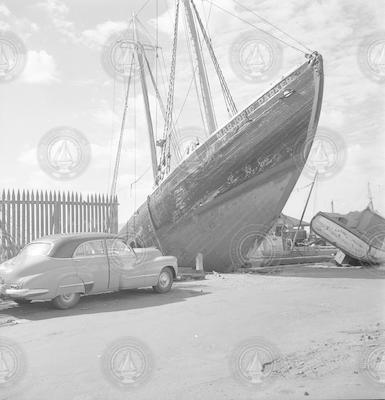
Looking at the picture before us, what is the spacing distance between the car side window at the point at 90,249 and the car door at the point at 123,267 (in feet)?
0.61

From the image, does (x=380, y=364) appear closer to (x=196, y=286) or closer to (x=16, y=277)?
(x=16, y=277)

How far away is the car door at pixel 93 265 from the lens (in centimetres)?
1001

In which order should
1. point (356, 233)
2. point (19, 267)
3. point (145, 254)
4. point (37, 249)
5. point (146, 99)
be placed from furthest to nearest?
1. point (146, 99)
2. point (356, 233)
3. point (145, 254)
4. point (37, 249)
5. point (19, 267)

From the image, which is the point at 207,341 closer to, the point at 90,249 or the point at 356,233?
the point at 90,249

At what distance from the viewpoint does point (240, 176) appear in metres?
16.4

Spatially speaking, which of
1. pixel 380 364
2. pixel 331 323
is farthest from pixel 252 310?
pixel 380 364

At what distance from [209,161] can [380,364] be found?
37.9 ft

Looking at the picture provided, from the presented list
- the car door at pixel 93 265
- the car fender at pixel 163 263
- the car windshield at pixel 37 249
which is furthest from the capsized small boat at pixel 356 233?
the car windshield at pixel 37 249

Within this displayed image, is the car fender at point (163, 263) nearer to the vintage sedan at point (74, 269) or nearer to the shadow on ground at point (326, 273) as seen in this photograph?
the vintage sedan at point (74, 269)

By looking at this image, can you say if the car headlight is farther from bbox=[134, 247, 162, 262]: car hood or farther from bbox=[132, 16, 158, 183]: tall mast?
bbox=[132, 16, 158, 183]: tall mast

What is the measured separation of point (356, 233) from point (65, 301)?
491 inches

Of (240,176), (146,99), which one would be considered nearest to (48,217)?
(240,176)

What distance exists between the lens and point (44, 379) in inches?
209

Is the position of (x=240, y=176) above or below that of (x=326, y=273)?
above
